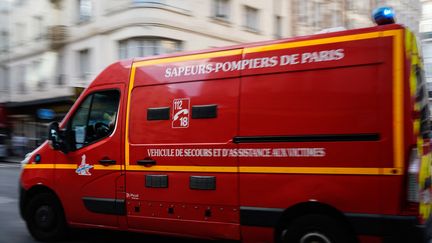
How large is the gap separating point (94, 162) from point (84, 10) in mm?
20256

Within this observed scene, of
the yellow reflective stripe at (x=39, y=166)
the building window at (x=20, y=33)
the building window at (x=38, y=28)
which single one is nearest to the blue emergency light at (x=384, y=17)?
the yellow reflective stripe at (x=39, y=166)

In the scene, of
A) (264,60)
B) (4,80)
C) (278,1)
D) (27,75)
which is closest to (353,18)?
(278,1)

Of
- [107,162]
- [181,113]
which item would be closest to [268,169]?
[181,113]

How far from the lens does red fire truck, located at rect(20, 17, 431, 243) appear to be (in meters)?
4.47

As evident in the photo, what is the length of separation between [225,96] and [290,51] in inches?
33.8

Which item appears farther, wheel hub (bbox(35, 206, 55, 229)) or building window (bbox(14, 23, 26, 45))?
building window (bbox(14, 23, 26, 45))

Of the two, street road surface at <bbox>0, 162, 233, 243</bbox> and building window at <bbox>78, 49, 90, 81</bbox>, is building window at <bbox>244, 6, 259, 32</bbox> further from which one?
street road surface at <bbox>0, 162, 233, 243</bbox>

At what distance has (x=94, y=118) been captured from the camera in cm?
642

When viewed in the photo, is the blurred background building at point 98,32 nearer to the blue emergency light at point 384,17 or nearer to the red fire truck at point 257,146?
the red fire truck at point 257,146

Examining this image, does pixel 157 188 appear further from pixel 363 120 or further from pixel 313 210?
pixel 363 120

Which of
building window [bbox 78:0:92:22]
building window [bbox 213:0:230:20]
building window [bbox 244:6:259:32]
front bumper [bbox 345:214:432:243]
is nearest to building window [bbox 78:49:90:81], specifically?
building window [bbox 78:0:92:22]

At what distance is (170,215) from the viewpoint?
5.67 metres

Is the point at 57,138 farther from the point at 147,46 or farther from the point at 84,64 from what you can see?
the point at 84,64

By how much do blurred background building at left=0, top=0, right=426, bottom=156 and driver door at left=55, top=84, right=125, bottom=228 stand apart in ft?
50.6
